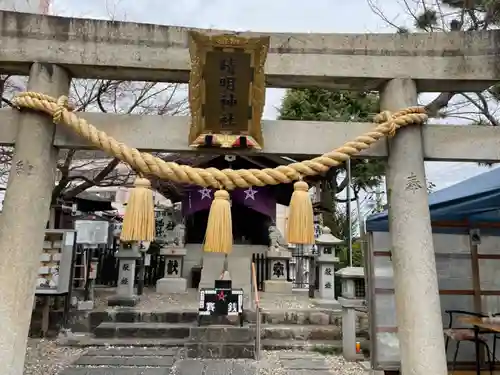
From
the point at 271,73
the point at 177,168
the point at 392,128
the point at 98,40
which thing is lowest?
the point at 177,168

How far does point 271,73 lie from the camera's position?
3.42 meters

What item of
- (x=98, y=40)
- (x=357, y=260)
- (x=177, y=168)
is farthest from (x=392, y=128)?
(x=357, y=260)

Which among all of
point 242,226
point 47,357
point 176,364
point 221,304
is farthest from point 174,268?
point 176,364

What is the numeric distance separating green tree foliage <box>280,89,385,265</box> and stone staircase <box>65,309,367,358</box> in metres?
6.94

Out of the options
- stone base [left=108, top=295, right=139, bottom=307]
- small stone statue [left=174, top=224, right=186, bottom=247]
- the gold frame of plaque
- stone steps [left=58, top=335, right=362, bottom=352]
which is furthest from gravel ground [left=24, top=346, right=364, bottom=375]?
small stone statue [left=174, top=224, right=186, bottom=247]

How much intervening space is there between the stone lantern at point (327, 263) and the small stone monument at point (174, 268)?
363cm

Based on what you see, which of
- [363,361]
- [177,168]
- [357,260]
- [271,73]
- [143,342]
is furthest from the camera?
[357,260]

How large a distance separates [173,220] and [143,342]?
7.33 m

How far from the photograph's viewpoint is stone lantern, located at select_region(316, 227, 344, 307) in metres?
9.29

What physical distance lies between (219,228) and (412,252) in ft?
5.02

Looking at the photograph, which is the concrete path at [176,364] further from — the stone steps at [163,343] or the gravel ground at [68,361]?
the stone steps at [163,343]

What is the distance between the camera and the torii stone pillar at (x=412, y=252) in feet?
9.89

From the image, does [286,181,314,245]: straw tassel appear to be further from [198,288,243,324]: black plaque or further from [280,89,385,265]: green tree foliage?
[280,89,385,265]: green tree foliage

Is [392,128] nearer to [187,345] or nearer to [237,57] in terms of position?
[237,57]
